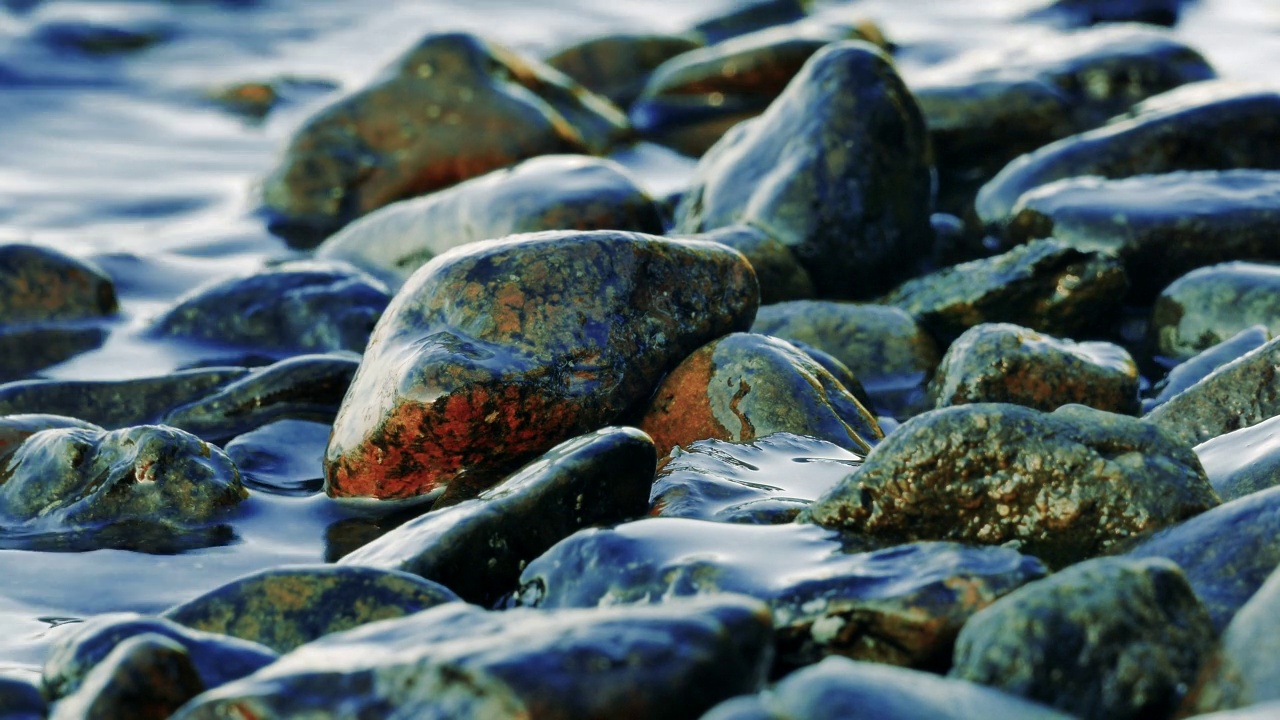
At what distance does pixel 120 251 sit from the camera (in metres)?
6.41

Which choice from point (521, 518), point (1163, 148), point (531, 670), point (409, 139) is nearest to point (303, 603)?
point (521, 518)

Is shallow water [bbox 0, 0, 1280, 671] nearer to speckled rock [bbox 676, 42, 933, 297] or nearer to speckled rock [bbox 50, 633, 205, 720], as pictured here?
speckled rock [bbox 50, 633, 205, 720]

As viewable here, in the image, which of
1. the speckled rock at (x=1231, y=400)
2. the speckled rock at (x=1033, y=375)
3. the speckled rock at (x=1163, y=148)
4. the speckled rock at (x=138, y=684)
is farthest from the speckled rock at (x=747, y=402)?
the speckled rock at (x=1163, y=148)

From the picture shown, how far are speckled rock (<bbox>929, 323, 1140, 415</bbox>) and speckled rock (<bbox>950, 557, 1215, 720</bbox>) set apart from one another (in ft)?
6.35

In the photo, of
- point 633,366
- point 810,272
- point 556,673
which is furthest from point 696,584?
point 810,272

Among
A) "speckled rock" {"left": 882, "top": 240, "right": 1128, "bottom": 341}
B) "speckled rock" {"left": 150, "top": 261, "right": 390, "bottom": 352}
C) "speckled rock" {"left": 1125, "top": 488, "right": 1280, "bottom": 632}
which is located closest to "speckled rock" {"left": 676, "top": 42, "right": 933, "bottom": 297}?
"speckled rock" {"left": 882, "top": 240, "right": 1128, "bottom": 341}

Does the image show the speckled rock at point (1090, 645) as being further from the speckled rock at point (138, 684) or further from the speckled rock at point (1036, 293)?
the speckled rock at point (1036, 293)

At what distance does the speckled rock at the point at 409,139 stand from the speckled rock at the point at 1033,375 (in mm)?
3668

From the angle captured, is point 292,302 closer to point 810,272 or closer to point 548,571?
point 810,272

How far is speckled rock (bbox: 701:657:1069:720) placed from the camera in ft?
6.33

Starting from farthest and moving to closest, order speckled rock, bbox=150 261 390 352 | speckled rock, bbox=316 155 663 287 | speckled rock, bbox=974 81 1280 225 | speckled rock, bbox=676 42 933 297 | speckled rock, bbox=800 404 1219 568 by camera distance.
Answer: speckled rock, bbox=974 81 1280 225 → speckled rock, bbox=316 155 663 287 → speckled rock, bbox=676 42 933 297 → speckled rock, bbox=150 261 390 352 → speckled rock, bbox=800 404 1219 568

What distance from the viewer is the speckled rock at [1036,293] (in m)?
4.95

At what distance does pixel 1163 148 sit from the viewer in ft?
19.9

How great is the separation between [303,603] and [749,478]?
3.88 ft
